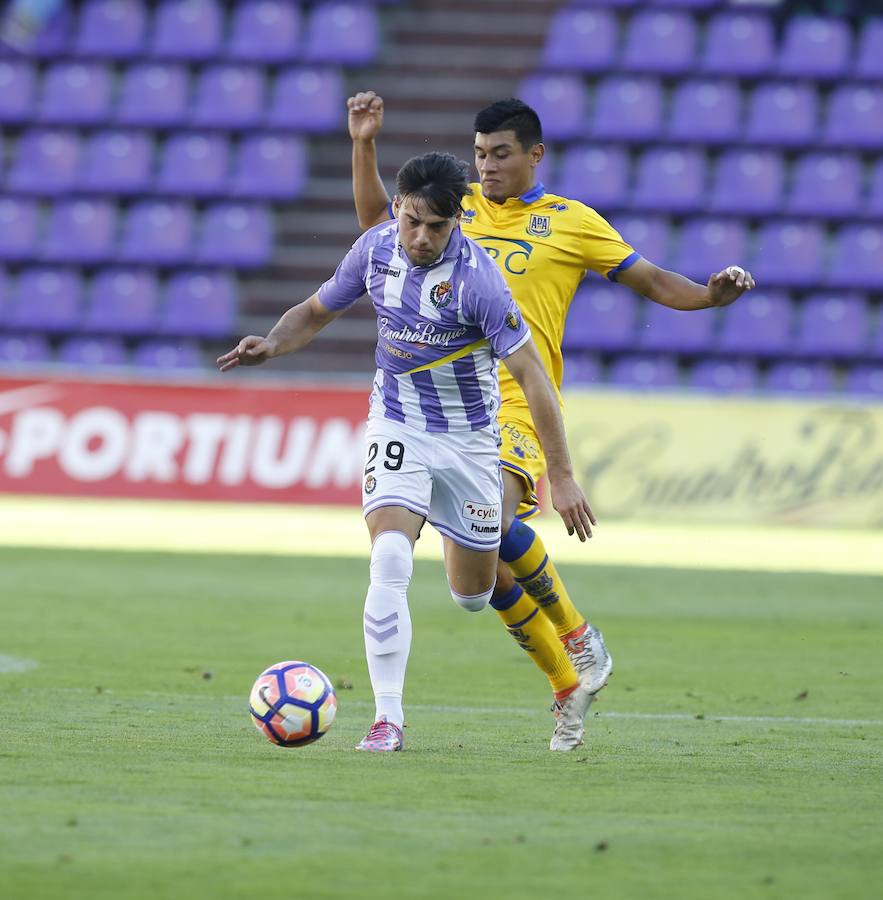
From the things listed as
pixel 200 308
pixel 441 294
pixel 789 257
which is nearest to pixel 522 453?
pixel 441 294

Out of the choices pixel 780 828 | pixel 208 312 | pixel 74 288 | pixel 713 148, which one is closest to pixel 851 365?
pixel 713 148

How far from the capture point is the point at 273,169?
74.5 ft

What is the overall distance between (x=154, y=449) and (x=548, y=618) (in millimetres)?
11771

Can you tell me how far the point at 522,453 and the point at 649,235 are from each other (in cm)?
1474

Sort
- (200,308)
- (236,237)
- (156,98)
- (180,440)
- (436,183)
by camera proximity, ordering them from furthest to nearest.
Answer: (156,98) → (236,237) → (200,308) → (180,440) → (436,183)

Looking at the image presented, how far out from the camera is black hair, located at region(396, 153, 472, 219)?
5977 millimetres

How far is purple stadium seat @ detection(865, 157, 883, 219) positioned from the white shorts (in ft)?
53.7

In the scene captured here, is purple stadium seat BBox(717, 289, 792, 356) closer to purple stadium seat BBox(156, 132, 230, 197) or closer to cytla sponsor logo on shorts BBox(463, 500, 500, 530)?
purple stadium seat BBox(156, 132, 230, 197)

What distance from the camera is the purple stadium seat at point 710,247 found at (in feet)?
70.1

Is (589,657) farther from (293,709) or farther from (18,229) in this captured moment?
(18,229)

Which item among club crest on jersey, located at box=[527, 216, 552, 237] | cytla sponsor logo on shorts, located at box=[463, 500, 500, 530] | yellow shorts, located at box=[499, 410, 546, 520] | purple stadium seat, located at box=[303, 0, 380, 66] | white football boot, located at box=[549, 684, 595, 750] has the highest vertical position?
purple stadium seat, located at box=[303, 0, 380, 66]

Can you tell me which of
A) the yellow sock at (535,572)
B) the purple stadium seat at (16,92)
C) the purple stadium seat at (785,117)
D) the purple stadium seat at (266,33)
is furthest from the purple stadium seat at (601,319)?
the yellow sock at (535,572)

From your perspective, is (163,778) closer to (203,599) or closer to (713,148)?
(203,599)

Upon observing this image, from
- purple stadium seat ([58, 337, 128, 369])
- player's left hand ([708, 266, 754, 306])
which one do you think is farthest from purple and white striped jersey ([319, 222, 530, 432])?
purple stadium seat ([58, 337, 128, 369])
